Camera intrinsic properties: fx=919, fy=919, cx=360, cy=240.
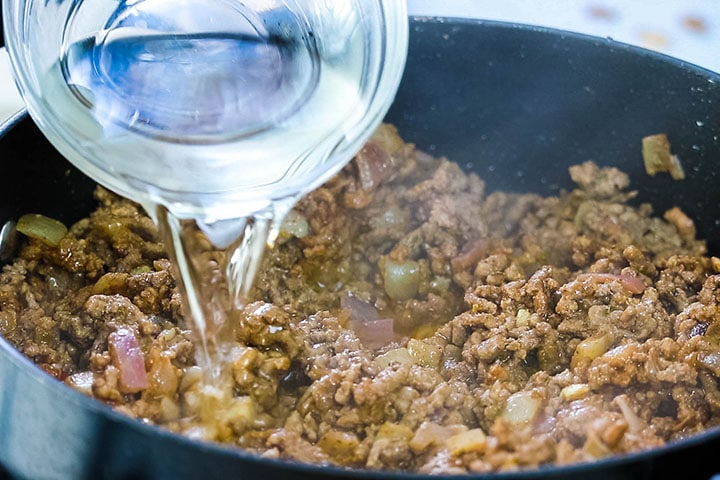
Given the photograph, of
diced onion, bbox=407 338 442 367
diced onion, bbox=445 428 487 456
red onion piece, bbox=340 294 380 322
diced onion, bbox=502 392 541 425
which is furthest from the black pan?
diced onion, bbox=445 428 487 456

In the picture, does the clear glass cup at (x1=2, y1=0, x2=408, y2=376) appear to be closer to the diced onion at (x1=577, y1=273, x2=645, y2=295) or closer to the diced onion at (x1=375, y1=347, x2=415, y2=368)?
the diced onion at (x1=375, y1=347, x2=415, y2=368)

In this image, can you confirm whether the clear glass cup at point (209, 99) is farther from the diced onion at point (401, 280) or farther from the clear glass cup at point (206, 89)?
the diced onion at point (401, 280)

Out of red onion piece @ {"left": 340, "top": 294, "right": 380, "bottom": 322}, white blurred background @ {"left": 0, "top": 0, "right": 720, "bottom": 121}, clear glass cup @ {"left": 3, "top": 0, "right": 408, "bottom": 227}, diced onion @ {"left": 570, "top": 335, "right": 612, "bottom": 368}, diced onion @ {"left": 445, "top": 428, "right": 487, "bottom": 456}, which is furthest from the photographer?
white blurred background @ {"left": 0, "top": 0, "right": 720, "bottom": 121}

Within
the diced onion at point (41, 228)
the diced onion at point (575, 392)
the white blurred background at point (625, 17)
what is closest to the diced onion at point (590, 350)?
the diced onion at point (575, 392)

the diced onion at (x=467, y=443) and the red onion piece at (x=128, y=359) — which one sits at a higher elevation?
the diced onion at (x=467, y=443)

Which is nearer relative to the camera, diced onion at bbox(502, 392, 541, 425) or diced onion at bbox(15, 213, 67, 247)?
diced onion at bbox(502, 392, 541, 425)

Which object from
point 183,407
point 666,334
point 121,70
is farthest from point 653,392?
point 121,70
